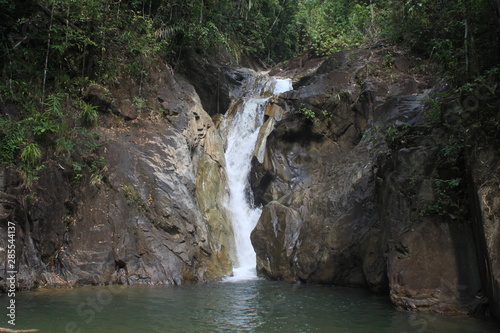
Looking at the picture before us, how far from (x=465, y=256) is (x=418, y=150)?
2.61 meters

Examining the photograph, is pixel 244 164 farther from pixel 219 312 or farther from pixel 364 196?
pixel 219 312

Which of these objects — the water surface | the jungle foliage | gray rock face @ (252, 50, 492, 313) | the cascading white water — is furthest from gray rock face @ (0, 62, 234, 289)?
gray rock face @ (252, 50, 492, 313)

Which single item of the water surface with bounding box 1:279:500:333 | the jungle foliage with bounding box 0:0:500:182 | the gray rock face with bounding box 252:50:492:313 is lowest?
the water surface with bounding box 1:279:500:333

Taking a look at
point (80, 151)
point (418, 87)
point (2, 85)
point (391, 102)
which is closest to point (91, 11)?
point (2, 85)

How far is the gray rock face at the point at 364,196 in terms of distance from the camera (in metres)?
7.86

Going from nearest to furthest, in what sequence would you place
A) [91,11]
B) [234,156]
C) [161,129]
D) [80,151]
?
[80,151] < [91,11] < [161,129] < [234,156]

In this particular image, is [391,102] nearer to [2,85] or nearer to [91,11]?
[91,11]

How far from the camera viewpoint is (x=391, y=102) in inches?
580

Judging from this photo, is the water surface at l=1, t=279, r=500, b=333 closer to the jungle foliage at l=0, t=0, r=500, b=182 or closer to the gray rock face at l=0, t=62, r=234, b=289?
the gray rock face at l=0, t=62, r=234, b=289

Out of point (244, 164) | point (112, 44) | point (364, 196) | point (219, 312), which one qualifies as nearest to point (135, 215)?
point (219, 312)

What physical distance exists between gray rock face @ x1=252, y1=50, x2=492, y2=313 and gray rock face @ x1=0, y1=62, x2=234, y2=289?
7.47ft

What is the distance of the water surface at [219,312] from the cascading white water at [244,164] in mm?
4170

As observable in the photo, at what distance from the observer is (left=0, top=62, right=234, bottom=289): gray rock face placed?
34.7 ft

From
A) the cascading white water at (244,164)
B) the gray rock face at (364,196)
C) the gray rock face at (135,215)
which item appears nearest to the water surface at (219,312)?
the gray rock face at (364,196)
